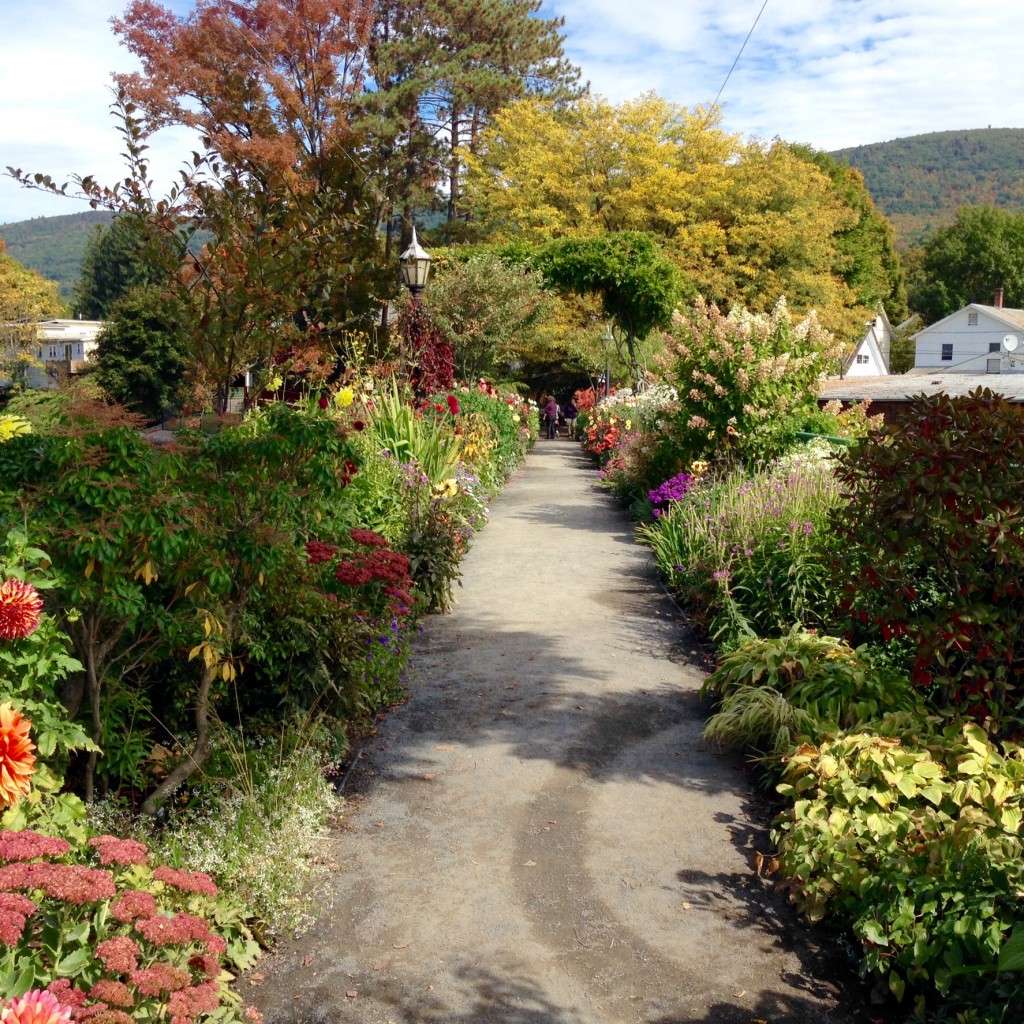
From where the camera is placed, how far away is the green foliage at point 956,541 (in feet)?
14.0

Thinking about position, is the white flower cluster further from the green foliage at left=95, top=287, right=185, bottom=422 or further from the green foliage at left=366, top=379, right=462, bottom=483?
the green foliage at left=95, top=287, right=185, bottom=422

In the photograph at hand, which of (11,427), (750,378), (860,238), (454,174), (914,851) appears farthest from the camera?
(860,238)

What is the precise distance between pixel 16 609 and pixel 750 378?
27.7 feet

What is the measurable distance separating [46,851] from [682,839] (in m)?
2.64

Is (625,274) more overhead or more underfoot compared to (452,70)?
more underfoot

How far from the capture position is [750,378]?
10.1 metres

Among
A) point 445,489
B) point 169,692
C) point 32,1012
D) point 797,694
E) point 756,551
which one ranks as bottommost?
point 797,694

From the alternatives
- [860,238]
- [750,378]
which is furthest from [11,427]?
[860,238]

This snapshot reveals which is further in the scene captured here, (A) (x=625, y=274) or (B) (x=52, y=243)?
(B) (x=52, y=243)

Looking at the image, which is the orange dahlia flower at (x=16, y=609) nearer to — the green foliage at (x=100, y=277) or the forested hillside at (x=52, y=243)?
the green foliage at (x=100, y=277)

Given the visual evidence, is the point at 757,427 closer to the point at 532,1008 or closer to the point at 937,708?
the point at 937,708

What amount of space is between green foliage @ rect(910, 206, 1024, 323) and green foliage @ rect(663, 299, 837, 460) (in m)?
70.3

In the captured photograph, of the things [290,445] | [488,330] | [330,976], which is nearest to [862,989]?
[330,976]

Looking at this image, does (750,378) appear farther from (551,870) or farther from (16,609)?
(16,609)
